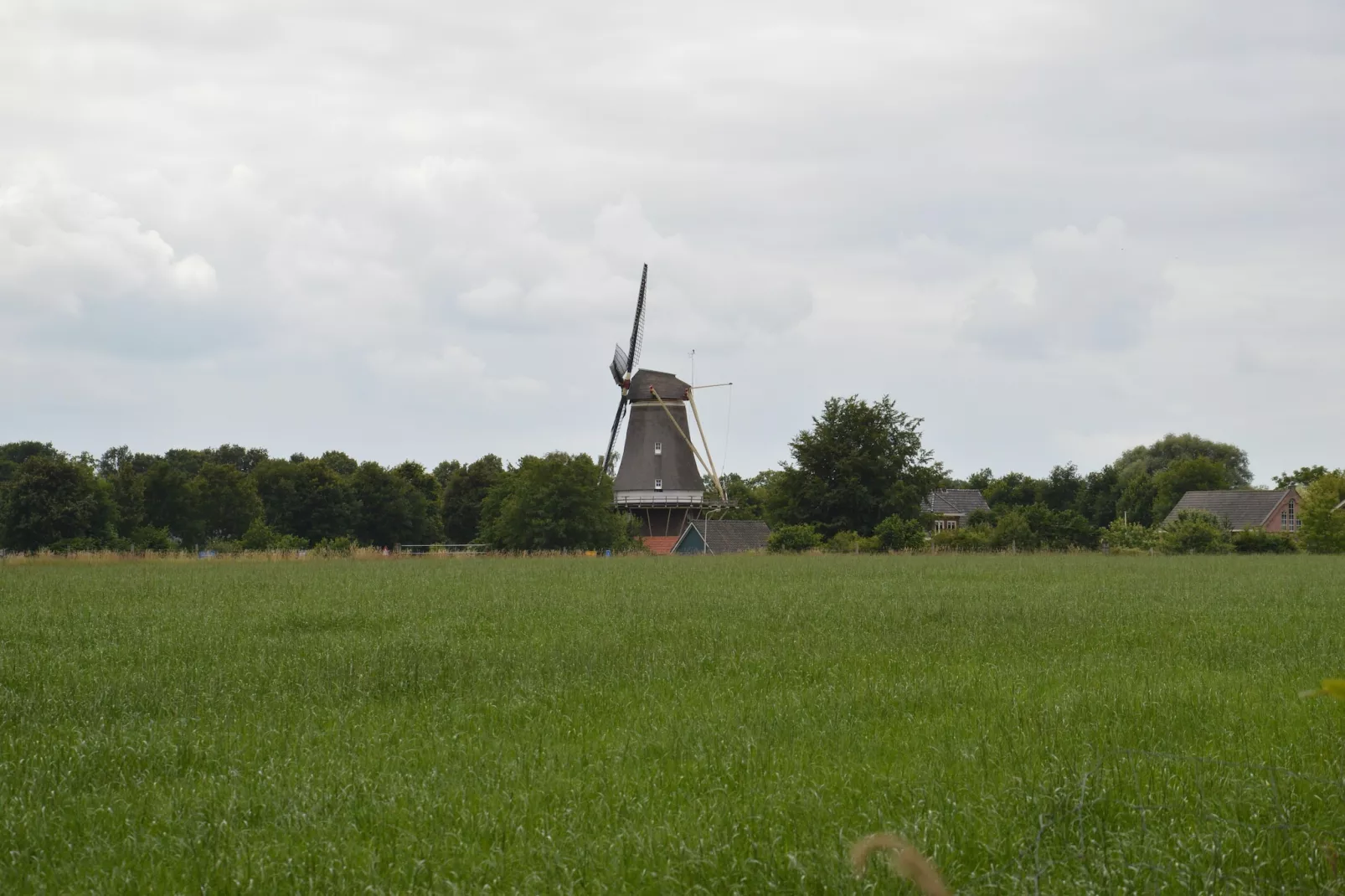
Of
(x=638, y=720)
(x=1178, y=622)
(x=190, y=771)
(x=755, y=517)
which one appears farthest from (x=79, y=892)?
(x=755, y=517)

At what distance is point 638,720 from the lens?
373 inches

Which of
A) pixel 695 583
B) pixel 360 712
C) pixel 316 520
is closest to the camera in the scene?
pixel 360 712

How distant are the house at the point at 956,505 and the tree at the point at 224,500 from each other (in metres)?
66.7

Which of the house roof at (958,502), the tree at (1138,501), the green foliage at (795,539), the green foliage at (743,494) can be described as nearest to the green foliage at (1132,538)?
the green foliage at (795,539)

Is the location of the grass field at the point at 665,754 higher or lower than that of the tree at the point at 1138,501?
lower

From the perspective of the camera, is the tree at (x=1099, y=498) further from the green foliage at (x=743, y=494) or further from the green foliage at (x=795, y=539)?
the green foliage at (x=795, y=539)

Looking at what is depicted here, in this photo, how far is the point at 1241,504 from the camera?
10169 cm

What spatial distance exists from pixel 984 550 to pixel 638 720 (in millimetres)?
53848

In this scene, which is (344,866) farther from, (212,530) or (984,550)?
(212,530)

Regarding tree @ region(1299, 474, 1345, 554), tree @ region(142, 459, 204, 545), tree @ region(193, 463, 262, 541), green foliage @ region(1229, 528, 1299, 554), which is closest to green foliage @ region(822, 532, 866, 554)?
green foliage @ region(1229, 528, 1299, 554)

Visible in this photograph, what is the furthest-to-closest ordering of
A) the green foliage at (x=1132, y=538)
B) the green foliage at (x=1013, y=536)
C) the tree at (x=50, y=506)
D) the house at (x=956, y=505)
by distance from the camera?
Result: the house at (x=956, y=505), the tree at (x=50, y=506), the green foliage at (x=1132, y=538), the green foliage at (x=1013, y=536)

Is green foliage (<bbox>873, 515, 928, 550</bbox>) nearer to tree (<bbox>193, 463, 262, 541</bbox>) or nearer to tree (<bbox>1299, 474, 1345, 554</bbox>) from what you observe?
tree (<bbox>1299, 474, 1345, 554</bbox>)

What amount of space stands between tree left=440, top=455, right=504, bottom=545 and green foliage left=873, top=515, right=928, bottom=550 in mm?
49499

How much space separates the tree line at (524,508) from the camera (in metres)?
67.2
